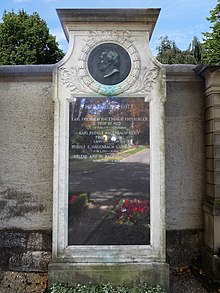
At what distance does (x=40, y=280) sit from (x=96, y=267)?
1.04 m

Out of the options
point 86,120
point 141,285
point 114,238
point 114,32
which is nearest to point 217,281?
point 141,285

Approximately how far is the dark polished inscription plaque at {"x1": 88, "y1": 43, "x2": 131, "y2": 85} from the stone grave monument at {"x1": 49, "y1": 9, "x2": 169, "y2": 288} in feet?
0.04

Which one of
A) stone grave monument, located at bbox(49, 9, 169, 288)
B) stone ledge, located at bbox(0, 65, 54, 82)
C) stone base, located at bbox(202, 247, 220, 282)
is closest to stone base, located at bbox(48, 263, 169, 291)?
stone grave monument, located at bbox(49, 9, 169, 288)

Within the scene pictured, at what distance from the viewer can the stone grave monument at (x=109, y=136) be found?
10.8 feet

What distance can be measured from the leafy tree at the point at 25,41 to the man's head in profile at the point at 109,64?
15.7 meters

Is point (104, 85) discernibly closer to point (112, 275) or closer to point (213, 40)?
point (112, 275)

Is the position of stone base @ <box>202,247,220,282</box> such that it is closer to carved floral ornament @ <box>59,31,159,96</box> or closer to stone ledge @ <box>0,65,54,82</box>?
carved floral ornament @ <box>59,31,159,96</box>

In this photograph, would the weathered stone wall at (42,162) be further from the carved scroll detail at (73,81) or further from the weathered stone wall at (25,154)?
the carved scroll detail at (73,81)

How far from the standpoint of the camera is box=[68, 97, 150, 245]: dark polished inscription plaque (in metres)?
3.30

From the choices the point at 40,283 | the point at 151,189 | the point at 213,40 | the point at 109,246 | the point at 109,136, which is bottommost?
the point at 40,283

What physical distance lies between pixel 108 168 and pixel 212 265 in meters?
2.05

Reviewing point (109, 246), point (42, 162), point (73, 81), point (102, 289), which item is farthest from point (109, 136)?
point (102, 289)

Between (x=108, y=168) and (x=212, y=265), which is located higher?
(x=108, y=168)

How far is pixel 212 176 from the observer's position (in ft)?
12.1
